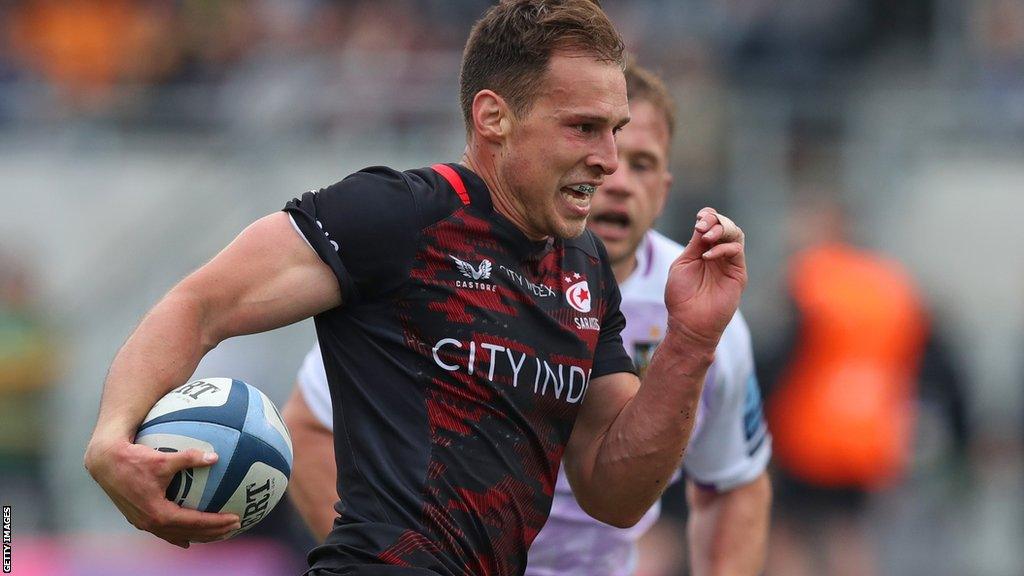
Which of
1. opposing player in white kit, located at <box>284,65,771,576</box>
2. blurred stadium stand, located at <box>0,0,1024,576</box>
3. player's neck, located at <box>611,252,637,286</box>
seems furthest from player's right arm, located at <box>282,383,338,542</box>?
blurred stadium stand, located at <box>0,0,1024,576</box>

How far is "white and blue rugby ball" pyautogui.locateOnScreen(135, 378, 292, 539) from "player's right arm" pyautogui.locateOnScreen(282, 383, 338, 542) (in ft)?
5.09

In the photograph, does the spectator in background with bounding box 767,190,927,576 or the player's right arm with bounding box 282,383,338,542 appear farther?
the spectator in background with bounding box 767,190,927,576

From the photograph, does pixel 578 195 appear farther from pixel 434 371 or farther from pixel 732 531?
pixel 732 531

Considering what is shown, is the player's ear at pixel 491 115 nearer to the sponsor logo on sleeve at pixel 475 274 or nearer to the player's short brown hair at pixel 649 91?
the sponsor logo on sleeve at pixel 475 274

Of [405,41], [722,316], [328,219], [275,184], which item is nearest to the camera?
[328,219]

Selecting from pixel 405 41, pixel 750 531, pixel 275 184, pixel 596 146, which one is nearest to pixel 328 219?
pixel 596 146

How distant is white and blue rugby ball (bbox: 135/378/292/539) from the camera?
3.83 meters

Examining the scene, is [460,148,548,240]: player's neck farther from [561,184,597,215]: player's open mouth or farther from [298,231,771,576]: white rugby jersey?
[298,231,771,576]: white rugby jersey

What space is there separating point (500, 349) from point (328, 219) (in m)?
0.60

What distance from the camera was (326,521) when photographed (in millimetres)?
5809

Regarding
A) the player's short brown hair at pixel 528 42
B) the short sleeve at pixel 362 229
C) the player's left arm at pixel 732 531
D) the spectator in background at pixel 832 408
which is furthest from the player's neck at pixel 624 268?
the spectator in background at pixel 832 408

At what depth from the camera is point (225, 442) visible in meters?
3.98

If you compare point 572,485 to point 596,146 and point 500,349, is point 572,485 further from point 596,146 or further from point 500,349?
point 596,146

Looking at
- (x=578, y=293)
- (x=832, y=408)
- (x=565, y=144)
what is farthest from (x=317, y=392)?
(x=832, y=408)
